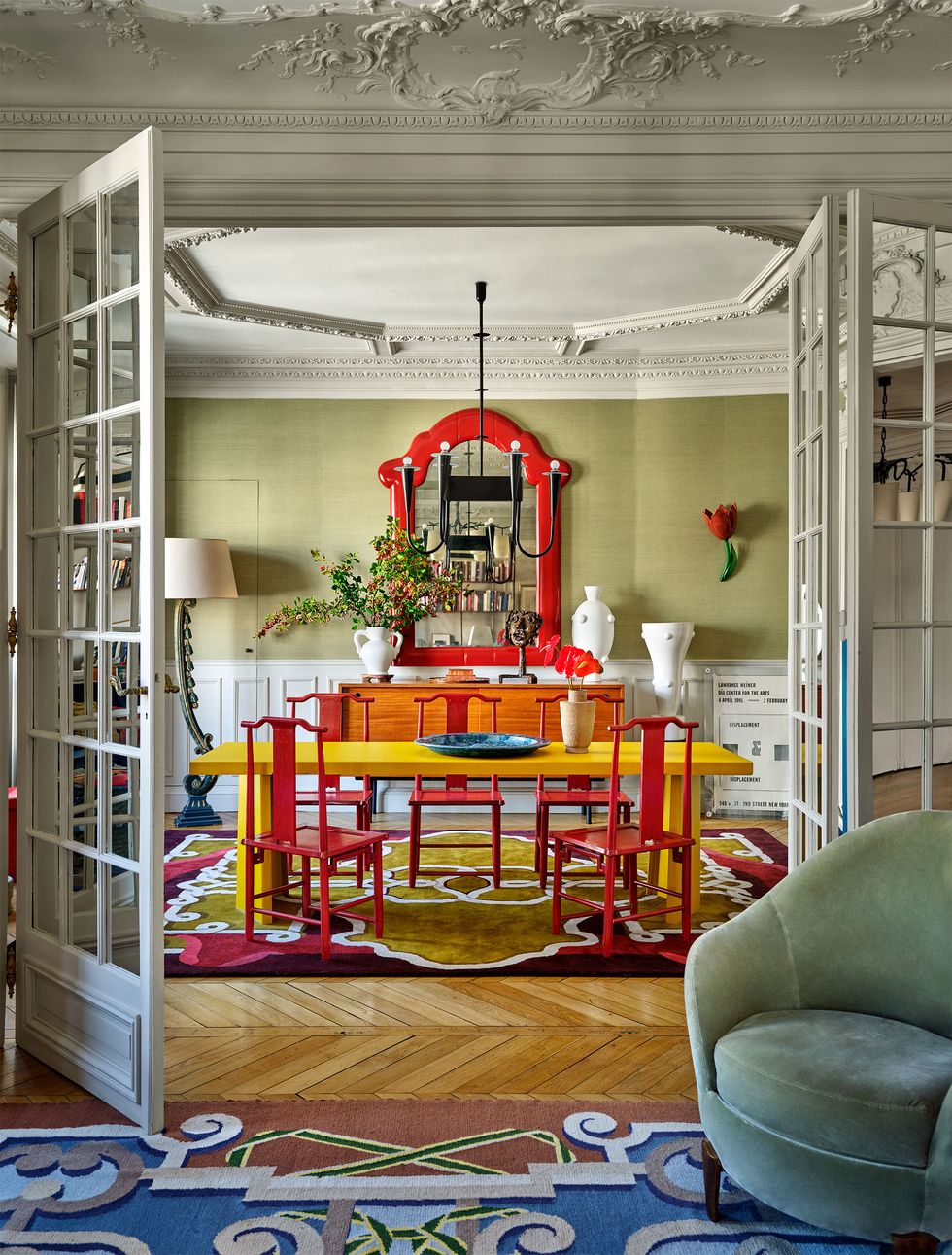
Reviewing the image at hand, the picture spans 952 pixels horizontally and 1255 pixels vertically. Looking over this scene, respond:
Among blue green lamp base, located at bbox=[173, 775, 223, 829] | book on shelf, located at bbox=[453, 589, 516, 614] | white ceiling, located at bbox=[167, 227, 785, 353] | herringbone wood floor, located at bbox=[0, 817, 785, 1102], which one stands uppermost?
white ceiling, located at bbox=[167, 227, 785, 353]

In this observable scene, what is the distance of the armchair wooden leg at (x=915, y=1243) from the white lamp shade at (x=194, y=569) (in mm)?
5133

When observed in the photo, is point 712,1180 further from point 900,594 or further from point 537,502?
point 537,502

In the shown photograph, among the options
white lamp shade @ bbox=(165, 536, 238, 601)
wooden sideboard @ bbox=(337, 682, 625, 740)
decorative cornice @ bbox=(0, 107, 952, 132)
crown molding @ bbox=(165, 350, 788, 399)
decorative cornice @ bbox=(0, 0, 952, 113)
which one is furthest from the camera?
crown molding @ bbox=(165, 350, 788, 399)

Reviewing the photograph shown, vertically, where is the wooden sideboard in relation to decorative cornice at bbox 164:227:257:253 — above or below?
below

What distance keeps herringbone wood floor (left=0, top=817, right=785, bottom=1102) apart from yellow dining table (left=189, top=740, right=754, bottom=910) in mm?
821

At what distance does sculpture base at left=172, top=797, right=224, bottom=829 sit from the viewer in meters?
6.45

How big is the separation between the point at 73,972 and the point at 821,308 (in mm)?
2912

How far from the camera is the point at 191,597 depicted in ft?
20.7

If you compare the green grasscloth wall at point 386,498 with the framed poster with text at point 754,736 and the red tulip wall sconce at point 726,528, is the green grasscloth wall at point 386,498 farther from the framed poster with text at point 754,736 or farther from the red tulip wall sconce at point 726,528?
the framed poster with text at point 754,736

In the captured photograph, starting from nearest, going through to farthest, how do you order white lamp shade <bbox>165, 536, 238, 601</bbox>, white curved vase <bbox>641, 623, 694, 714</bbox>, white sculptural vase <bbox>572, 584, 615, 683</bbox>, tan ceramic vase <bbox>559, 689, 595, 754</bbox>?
tan ceramic vase <bbox>559, 689, 595, 754</bbox>
white lamp shade <bbox>165, 536, 238, 601</bbox>
white curved vase <bbox>641, 623, 694, 714</bbox>
white sculptural vase <bbox>572, 584, 615, 683</bbox>

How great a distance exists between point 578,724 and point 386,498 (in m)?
2.92

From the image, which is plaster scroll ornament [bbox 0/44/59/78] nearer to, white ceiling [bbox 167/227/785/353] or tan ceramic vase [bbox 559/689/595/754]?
white ceiling [bbox 167/227/785/353]

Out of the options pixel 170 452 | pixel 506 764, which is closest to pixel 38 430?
pixel 506 764

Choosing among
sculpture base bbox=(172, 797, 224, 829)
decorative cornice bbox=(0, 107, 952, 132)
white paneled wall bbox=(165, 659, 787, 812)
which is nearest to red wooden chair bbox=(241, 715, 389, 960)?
decorative cornice bbox=(0, 107, 952, 132)
